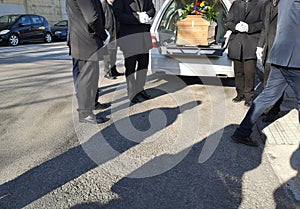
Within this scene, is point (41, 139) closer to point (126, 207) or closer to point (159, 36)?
point (126, 207)

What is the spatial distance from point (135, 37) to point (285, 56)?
7.94 feet

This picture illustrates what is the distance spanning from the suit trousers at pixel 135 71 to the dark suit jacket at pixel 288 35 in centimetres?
233

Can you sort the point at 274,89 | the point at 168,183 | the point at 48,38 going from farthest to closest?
1. the point at 48,38
2. the point at 274,89
3. the point at 168,183

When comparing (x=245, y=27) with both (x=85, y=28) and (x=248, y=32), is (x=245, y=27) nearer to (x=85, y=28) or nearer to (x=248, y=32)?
(x=248, y=32)

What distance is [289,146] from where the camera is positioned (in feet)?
10.3

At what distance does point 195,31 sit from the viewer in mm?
5301

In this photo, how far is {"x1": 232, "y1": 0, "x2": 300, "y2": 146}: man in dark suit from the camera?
2.57 meters

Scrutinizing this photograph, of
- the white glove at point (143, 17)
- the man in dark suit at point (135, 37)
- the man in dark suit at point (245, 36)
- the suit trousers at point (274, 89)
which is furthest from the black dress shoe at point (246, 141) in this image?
the white glove at point (143, 17)

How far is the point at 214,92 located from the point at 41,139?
3.35 m

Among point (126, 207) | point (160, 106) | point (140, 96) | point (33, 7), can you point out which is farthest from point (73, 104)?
point (33, 7)

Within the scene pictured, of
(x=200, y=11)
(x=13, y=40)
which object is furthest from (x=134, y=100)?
(x=13, y=40)

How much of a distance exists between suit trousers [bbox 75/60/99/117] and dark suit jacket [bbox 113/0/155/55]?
0.91 m

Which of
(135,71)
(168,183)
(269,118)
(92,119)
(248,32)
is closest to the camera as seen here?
(168,183)

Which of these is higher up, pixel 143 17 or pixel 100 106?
pixel 143 17
